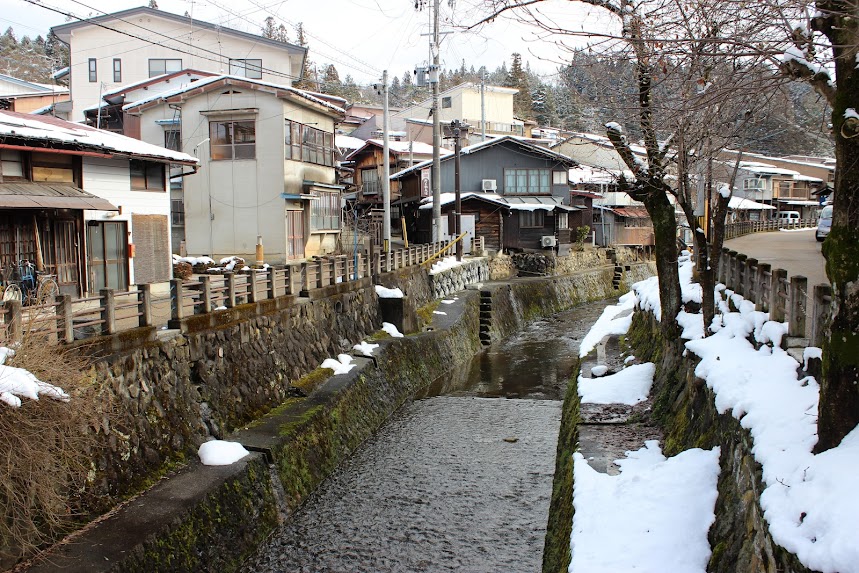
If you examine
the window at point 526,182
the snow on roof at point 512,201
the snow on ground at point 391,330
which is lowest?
the snow on ground at point 391,330

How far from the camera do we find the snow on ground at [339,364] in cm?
1928

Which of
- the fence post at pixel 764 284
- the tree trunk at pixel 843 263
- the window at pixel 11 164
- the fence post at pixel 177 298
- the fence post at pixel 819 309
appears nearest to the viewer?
the tree trunk at pixel 843 263

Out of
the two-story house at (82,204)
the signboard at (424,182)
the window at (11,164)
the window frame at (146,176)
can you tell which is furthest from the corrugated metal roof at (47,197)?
the signboard at (424,182)

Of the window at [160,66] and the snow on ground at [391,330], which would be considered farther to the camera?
the window at [160,66]

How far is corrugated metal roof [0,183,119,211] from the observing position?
1441cm

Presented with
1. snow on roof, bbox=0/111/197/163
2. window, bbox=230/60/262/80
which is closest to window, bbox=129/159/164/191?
snow on roof, bbox=0/111/197/163

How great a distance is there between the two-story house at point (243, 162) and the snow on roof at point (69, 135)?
360 inches

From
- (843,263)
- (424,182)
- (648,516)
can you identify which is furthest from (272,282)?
(424,182)

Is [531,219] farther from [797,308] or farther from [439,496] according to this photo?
[797,308]

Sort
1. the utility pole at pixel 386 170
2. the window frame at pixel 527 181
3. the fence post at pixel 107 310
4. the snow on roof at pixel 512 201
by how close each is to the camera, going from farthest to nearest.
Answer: the window frame at pixel 527 181, the snow on roof at pixel 512 201, the utility pole at pixel 386 170, the fence post at pixel 107 310

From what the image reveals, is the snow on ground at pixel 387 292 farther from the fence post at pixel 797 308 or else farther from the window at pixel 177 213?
the fence post at pixel 797 308

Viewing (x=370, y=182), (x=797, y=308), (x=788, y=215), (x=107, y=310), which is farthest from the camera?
(x=788, y=215)

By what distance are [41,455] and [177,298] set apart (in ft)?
18.4

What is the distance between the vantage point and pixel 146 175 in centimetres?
1941
